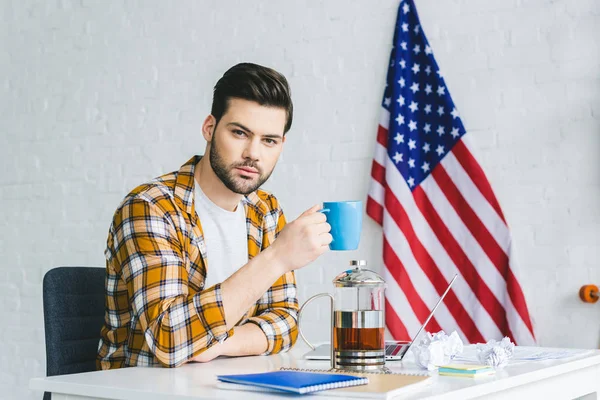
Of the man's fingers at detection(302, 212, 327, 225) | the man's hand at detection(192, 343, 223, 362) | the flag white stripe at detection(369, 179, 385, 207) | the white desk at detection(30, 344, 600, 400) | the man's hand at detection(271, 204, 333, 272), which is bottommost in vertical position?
the white desk at detection(30, 344, 600, 400)

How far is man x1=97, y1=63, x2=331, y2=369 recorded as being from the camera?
153cm

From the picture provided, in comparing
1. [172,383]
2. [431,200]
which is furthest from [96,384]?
[431,200]

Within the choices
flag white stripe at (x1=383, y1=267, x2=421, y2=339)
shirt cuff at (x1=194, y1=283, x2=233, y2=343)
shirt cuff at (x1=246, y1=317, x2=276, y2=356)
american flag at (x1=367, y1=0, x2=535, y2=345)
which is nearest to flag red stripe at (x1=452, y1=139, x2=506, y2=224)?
american flag at (x1=367, y1=0, x2=535, y2=345)

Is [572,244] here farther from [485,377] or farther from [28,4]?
[28,4]

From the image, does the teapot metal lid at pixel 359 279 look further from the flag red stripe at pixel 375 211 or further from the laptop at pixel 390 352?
the flag red stripe at pixel 375 211

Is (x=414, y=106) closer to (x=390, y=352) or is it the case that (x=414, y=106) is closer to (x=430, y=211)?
(x=430, y=211)

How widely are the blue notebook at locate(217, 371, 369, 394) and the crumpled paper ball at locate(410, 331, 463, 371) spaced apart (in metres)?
0.27

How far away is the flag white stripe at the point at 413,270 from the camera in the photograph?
285 cm

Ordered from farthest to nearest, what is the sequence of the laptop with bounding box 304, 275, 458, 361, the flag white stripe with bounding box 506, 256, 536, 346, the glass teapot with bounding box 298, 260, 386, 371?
the flag white stripe with bounding box 506, 256, 536, 346 < the laptop with bounding box 304, 275, 458, 361 < the glass teapot with bounding box 298, 260, 386, 371

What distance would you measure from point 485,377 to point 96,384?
63 centimetres

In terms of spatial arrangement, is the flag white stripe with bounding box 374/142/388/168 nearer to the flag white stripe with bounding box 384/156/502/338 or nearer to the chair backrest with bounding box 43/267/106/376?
the flag white stripe with bounding box 384/156/502/338

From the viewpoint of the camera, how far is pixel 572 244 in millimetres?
2652

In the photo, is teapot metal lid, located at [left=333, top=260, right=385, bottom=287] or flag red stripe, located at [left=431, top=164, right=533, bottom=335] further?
flag red stripe, located at [left=431, top=164, right=533, bottom=335]

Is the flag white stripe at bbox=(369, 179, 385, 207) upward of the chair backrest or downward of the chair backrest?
upward
